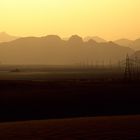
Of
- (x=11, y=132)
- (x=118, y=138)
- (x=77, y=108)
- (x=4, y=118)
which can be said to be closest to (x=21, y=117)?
(x=4, y=118)

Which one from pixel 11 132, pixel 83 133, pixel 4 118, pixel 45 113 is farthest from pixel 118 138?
pixel 45 113

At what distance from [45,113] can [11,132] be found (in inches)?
430

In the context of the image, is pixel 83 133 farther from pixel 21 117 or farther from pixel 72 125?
pixel 21 117

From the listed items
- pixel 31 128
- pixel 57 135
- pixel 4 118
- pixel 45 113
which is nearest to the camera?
pixel 57 135

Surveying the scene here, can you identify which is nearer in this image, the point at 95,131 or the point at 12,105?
the point at 95,131

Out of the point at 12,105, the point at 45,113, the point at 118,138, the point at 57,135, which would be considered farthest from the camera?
the point at 12,105

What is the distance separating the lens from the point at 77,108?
28000 mm

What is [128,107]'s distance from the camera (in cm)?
2794

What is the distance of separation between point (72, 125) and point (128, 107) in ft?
40.0

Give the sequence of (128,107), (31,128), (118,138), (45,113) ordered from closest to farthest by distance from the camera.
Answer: (118,138)
(31,128)
(45,113)
(128,107)

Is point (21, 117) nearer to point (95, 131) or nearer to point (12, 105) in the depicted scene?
point (12, 105)

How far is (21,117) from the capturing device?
924 inches

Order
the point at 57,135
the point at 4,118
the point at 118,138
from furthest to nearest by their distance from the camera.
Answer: the point at 4,118
the point at 57,135
the point at 118,138

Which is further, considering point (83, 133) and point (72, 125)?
point (72, 125)
